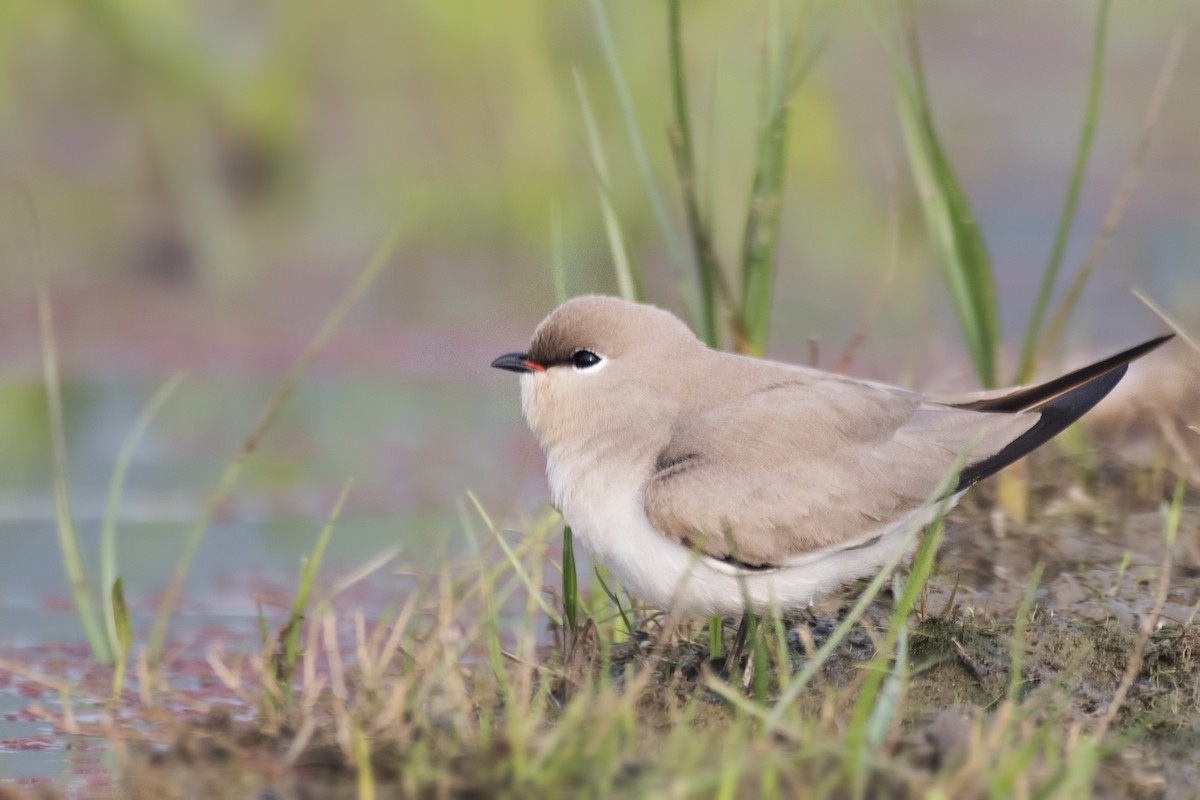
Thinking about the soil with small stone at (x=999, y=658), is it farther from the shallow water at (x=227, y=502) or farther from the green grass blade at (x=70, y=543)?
the green grass blade at (x=70, y=543)

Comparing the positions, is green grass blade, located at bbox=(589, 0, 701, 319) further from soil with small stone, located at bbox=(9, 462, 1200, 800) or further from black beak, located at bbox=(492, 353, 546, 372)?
soil with small stone, located at bbox=(9, 462, 1200, 800)

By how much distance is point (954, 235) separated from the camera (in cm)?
514

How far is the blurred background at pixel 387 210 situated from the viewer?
855 cm

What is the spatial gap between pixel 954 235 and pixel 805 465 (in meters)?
1.45

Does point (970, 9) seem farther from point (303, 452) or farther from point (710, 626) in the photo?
point (710, 626)

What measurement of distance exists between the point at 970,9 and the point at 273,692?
11.1 m

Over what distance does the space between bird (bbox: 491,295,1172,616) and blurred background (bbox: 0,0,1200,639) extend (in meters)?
3.47

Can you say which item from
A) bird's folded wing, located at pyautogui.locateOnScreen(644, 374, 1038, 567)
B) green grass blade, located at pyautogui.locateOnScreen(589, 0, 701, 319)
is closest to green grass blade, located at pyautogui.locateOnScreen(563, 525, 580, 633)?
bird's folded wing, located at pyautogui.locateOnScreen(644, 374, 1038, 567)

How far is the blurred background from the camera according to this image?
28.1 feet

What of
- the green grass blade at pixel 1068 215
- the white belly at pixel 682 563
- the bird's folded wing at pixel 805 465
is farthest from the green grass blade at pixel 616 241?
the green grass blade at pixel 1068 215

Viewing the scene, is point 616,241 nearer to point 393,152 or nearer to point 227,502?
point 227,502

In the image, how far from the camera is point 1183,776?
3418mm

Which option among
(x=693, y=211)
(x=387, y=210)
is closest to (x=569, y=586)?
(x=693, y=211)

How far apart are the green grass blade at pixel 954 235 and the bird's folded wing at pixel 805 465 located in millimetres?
934
